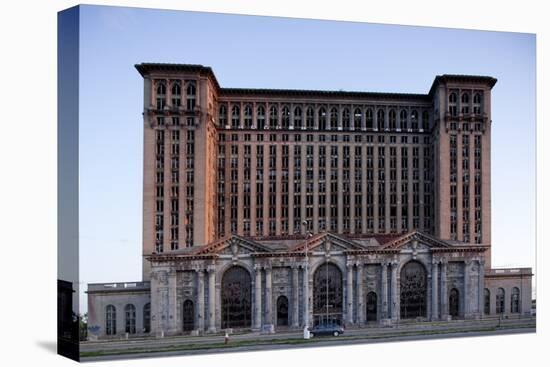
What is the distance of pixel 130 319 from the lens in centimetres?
7081

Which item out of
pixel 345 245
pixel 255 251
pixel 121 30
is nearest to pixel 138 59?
pixel 121 30

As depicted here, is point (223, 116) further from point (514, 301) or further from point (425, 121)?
point (514, 301)

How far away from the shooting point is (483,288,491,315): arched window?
8019 centimetres

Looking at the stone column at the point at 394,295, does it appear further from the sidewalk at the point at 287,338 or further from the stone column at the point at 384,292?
the sidewalk at the point at 287,338

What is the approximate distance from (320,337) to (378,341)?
4798 millimetres

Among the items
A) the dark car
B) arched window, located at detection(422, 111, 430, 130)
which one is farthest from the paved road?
arched window, located at detection(422, 111, 430, 130)

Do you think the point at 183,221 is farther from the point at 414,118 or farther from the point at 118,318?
the point at 414,118

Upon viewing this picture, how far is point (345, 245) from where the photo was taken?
7688 centimetres

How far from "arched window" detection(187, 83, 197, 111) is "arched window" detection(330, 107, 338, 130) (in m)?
12.7

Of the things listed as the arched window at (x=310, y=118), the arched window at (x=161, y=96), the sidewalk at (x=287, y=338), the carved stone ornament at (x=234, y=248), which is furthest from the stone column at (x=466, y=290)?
the arched window at (x=161, y=96)

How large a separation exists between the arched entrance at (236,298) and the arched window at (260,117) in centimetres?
1241

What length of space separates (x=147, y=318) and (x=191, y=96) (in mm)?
18170

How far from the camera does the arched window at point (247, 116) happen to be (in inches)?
3034

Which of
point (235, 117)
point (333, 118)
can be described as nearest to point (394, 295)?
point (333, 118)
